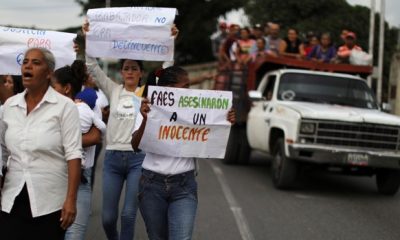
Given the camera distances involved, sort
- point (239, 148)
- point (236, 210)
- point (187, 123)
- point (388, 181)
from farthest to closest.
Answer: point (239, 148) → point (388, 181) → point (236, 210) → point (187, 123)

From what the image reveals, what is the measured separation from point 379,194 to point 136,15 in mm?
6661

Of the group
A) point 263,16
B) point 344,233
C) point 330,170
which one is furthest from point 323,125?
point 263,16

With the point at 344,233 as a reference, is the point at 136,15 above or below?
above

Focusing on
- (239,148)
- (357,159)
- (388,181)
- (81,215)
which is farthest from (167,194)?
(239,148)

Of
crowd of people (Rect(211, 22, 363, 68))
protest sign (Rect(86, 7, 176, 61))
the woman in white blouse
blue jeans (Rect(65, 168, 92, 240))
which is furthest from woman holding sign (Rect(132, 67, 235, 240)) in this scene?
crowd of people (Rect(211, 22, 363, 68))

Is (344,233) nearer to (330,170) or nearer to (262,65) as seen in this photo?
(330,170)

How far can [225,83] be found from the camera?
48.2 ft

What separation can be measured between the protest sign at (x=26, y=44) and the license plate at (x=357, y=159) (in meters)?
5.58

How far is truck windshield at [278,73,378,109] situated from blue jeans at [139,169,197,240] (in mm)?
7282

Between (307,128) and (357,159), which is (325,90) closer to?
(307,128)

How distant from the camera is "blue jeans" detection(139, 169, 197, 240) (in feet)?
13.8

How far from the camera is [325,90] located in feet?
37.4

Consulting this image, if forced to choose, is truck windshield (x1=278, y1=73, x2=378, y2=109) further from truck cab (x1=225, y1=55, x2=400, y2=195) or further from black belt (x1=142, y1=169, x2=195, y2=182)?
black belt (x1=142, y1=169, x2=195, y2=182)

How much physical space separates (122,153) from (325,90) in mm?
6776
